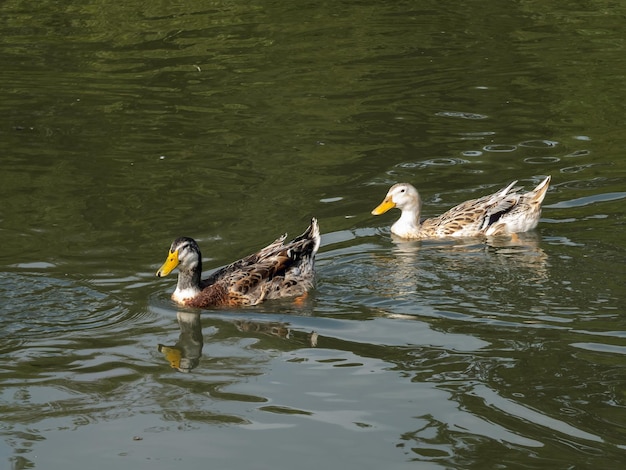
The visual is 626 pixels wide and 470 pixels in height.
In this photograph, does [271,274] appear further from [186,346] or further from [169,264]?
[186,346]

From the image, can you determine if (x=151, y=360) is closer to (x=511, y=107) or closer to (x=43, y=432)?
(x=43, y=432)

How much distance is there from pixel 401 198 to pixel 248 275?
8.44 feet

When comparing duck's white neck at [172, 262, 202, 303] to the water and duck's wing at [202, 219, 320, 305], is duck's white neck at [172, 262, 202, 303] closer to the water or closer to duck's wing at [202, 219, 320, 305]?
duck's wing at [202, 219, 320, 305]

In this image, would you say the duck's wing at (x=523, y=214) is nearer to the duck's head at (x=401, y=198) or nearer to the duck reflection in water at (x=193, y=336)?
the duck's head at (x=401, y=198)

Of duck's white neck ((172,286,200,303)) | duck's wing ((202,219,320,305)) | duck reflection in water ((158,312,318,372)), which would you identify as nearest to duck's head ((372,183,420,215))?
duck's wing ((202,219,320,305))

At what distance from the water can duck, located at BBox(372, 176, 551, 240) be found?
0.68ft

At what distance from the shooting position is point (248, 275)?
1101 cm

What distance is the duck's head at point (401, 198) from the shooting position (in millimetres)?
12969

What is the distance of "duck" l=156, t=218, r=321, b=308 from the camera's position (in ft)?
35.8

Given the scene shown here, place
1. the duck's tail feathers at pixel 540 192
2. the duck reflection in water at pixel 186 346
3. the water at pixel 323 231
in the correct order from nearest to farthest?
the water at pixel 323 231
the duck reflection in water at pixel 186 346
the duck's tail feathers at pixel 540 192

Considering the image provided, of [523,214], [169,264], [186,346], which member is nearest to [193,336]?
[186,346]

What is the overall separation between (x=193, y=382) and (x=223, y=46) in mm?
12083

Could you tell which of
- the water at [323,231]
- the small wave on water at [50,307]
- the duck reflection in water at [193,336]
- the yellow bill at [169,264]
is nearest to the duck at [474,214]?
the water at [323,231]

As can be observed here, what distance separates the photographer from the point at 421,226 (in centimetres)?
1308
